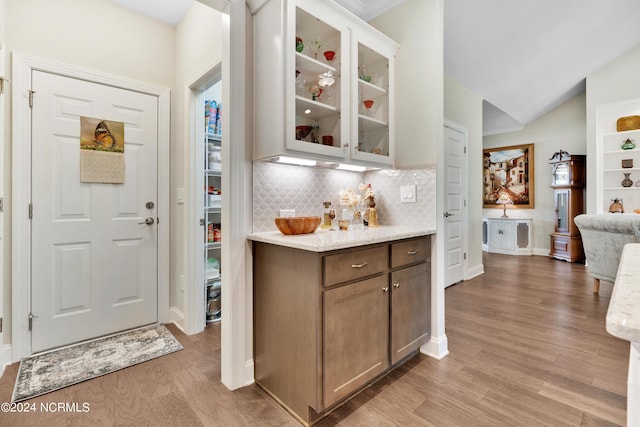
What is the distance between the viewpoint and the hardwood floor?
158 cm

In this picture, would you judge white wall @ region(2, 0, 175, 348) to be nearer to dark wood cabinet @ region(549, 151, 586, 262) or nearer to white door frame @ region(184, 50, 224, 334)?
white door frame @ region(184, 50, 224, 334)

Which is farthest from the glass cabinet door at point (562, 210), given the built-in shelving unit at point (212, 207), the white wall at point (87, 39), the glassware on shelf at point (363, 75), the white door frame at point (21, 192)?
the white door frame at point (21, 192)

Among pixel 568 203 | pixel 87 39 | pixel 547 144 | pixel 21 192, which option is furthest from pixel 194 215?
pixel 547 144

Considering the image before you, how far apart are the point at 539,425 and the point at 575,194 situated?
582cm

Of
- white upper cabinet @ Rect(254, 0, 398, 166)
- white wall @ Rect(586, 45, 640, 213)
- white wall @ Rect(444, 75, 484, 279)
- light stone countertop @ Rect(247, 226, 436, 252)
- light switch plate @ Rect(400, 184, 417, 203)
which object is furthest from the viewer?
white wall @ Rect(586, 45, 640, 213)

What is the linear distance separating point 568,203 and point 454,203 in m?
3.26

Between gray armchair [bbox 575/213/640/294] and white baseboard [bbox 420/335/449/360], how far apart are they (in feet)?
Result: 7.76

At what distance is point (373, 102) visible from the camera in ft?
7.61

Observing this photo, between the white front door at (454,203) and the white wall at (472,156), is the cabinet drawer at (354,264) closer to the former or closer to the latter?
the white front door at (454,203)

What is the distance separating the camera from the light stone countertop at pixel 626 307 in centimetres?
43

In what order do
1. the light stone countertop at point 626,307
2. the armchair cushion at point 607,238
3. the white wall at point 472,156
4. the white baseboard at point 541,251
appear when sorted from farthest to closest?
the white baseboard at point 541,251 → the white wall at point 472,156 → the armchair cushion at point 607,238 → the light stone countertop at point 626,307

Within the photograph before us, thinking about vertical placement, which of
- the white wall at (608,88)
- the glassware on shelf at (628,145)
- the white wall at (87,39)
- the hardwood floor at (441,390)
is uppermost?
the white wall at (608,88)

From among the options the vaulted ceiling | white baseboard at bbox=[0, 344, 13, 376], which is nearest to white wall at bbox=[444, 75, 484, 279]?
the vaulted ceiling

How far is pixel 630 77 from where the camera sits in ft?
16.4
